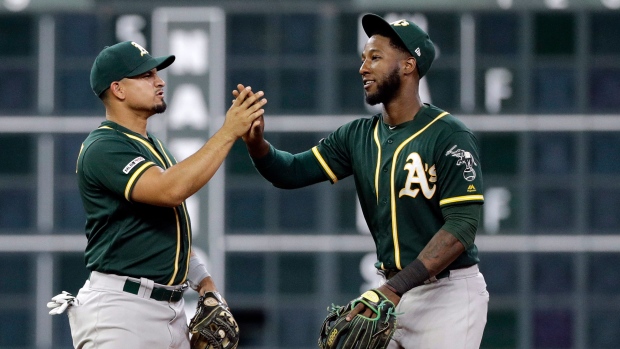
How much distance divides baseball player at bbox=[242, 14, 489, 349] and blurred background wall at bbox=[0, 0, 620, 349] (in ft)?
20.1

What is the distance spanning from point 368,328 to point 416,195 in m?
0.58

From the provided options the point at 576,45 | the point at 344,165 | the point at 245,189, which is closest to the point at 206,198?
the point at 245,189

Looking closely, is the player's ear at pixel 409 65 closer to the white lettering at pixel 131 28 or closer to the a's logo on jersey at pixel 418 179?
the a's logo on jersey at pixel 418 179

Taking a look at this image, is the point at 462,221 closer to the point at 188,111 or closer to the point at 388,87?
the point at 388,87

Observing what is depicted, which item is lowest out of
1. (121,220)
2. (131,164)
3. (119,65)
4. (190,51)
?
(121,220)

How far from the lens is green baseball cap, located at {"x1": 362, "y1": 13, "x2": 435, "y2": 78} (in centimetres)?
517

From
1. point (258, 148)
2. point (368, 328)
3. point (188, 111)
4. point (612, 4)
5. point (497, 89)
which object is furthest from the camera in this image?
point (188, 111)

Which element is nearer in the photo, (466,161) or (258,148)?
(466,161)

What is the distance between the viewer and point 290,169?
17.9ft

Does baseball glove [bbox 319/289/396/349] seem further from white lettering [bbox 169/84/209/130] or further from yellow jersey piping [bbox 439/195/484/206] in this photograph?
white lettering [bbox 169/84/209/130]

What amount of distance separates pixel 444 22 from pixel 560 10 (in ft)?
3.41

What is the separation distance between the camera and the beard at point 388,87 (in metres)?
5.17

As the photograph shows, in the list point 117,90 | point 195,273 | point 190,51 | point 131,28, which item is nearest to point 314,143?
point 190,51

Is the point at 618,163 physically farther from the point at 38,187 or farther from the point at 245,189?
the point at 38,187
